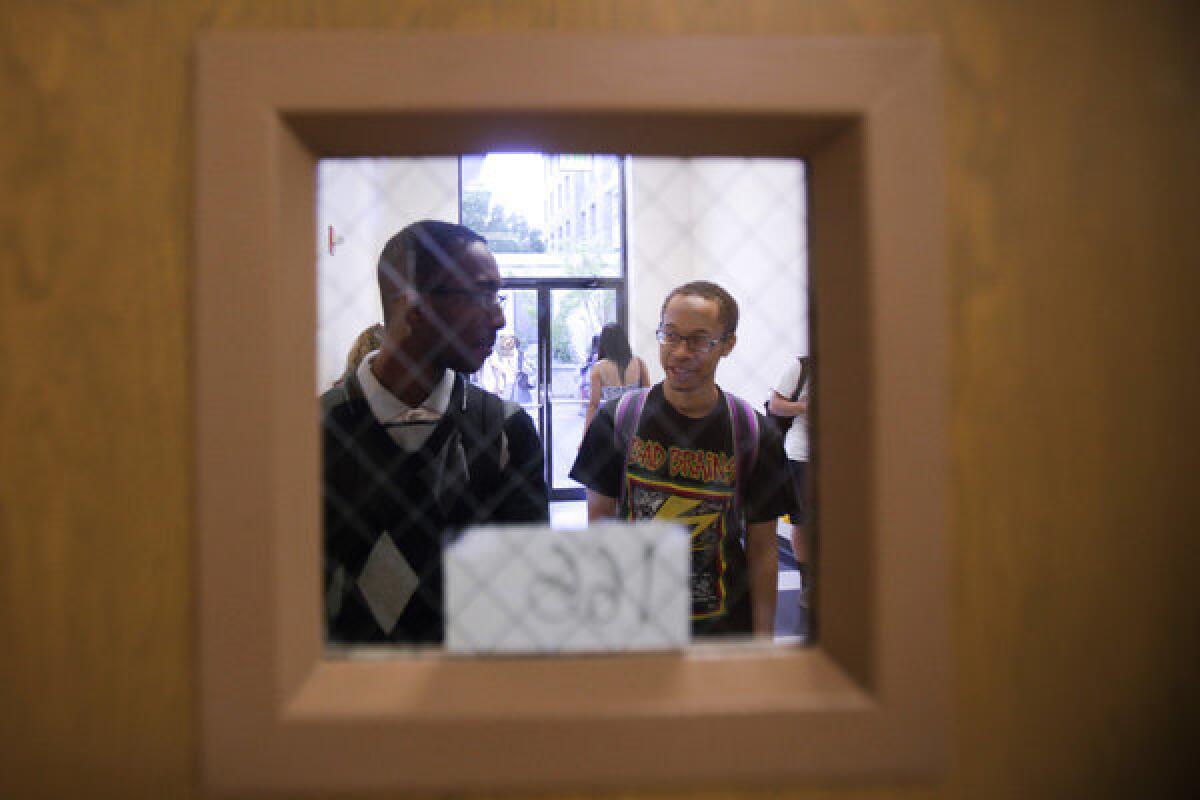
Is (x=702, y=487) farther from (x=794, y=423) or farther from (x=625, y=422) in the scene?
(x=794, y=423)

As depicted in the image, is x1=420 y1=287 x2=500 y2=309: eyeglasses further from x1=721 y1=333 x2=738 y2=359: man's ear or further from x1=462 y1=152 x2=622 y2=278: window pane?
x1=721 y1=333 x2=738 y2=359: man's ear

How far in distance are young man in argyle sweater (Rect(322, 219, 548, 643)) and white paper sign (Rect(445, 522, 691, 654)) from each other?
348 millimetres

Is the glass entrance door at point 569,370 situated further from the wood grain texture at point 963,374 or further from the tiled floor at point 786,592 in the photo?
the wood grain texture at point 963,374

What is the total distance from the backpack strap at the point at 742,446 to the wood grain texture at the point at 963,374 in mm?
598

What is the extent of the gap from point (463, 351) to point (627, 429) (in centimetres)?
36

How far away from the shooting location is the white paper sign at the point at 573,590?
1.57 ft

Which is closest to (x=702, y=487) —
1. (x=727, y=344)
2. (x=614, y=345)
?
(x=727, y=344)

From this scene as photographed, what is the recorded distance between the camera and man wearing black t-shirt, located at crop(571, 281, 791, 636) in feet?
3.41

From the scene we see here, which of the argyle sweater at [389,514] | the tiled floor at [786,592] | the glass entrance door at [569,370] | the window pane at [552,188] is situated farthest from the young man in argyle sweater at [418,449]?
the glass entrance door at [569,370]

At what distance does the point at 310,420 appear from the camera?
1.56 feet

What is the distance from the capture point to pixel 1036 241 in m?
0.47

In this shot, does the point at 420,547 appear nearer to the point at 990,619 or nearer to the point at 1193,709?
the point at 990,619

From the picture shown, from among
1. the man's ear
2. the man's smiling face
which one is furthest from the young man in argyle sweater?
the man's ear

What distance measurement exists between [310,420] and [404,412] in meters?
0.39
